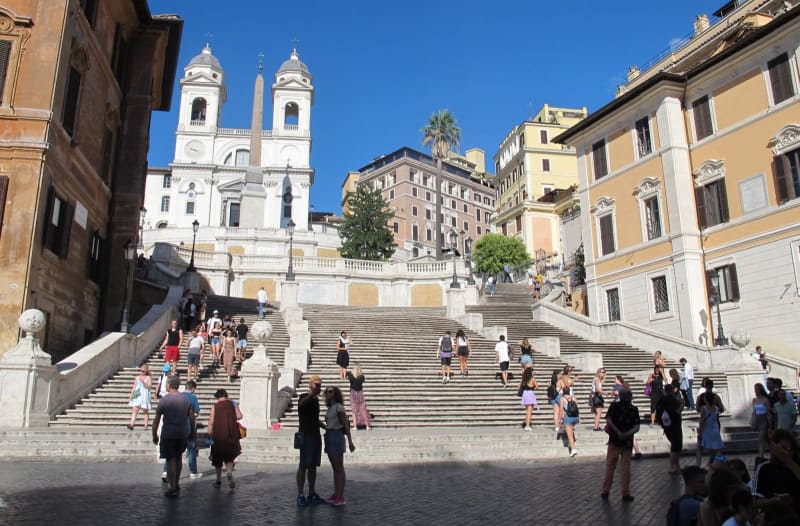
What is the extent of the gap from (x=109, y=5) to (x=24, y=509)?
19.1 meters

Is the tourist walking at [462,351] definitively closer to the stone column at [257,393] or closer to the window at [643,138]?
the stone column at [257,393]

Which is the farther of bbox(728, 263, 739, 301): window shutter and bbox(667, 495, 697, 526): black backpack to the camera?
bbox(728, 263, 739, 301): window shutter

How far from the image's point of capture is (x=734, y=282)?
24.9 meters

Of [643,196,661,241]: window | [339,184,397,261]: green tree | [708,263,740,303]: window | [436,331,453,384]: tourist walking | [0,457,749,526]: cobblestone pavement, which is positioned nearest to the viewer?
[0,457,749,526]: cobblestone pavement

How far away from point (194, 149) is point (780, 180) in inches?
2877

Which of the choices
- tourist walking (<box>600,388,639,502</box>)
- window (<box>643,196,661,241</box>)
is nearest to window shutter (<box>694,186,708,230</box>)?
window (<box>643,196,661,241</box>)

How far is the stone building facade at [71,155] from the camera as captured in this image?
15.2 meters

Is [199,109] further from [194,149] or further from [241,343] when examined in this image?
[241,343]

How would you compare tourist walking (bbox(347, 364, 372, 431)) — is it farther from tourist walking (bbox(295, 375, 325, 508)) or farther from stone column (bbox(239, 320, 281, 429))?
tourist walking (bbox(295, 375, 325, 508))

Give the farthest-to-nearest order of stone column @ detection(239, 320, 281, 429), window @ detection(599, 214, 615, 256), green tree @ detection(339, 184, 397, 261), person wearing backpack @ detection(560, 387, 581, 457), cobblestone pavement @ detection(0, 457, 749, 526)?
1. green tree @ detection(339, 184, 397, 261)
2. window @ detection(599, 214, 615, 256)
3. stone column @ detection(239, 320, 281, 429)
4. person wearing backpack @ detection(560, 387, 581, 457)
5. cobblestone pavement @ detection(0, 457, 749, 526)

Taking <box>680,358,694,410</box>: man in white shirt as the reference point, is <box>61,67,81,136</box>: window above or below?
above

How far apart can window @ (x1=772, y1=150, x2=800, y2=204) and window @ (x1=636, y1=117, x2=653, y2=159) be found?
642cm

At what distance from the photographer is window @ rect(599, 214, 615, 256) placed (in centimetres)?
3108

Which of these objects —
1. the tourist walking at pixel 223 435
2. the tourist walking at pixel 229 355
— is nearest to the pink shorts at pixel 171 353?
the tourist walking at pixel 229 355
